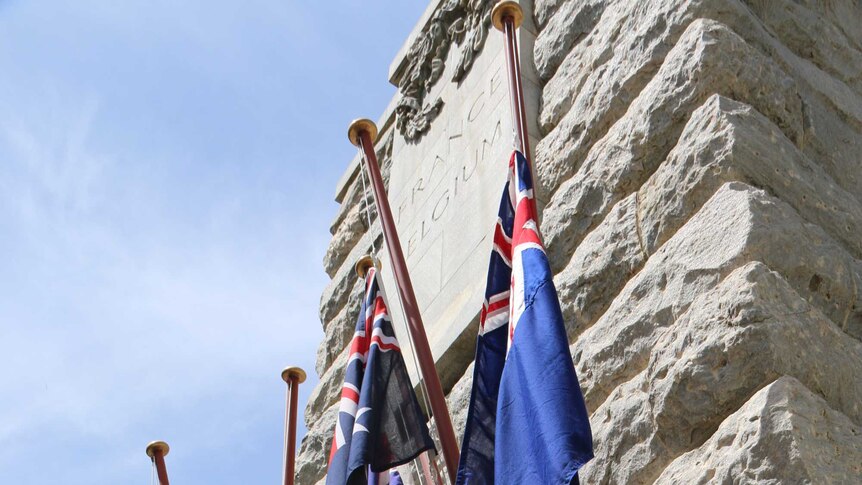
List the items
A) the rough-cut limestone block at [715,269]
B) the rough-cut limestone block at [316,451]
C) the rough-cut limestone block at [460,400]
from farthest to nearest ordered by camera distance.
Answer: the rough-cut limestone block at [316,451], the rough-cut limestone block at [460,400], the rough-cut limestone block at [715,269]

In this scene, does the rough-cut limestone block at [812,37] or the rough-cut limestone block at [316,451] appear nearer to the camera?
the rough-cut limestone block at [812,37]

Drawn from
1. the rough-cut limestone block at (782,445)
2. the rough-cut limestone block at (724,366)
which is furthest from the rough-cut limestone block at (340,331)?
the rough-cut limestone block at (782,445)

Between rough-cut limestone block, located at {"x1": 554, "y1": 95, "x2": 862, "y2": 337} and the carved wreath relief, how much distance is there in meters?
2.14

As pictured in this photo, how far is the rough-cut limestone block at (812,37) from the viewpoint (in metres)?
5.18

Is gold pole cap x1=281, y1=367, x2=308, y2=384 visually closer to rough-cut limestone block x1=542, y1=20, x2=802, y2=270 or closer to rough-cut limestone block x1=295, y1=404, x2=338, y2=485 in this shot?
rough-cut limestone block x1=295, y1=404, x2=338, y2=485

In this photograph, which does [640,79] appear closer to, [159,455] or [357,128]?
[357,128]

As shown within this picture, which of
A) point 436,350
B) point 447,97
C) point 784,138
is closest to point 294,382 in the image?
point 436,350

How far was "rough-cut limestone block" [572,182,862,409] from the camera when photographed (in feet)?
12.7

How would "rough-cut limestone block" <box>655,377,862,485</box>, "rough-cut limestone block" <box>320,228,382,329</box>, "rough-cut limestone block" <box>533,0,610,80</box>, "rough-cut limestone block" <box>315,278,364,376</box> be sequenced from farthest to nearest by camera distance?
1. "rough-cut limestone block" <box>320,228,382,329</box>
2. "rough-cut limestone block" <box>315,278,364,376</box>
3. "rough-cut limestone block" <box>533,0,610,80</box>
4. "rough-cut limestone block" <box>655,377,862,485</box>

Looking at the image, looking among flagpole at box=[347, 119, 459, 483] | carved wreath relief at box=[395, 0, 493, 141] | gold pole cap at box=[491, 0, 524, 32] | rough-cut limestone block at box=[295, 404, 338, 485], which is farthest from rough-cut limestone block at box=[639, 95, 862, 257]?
rough-cut limestone block at box=[295, 404, 338, 485]

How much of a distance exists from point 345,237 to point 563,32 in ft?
8.04

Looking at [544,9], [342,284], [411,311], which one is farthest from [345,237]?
[411,311]

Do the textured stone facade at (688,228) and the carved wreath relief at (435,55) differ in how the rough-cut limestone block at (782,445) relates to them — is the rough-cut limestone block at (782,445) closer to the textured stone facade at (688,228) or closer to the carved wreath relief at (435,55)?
the textured stone facade at (688,228)

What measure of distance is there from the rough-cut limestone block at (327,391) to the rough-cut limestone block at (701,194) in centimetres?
225
